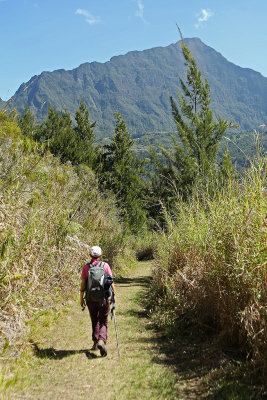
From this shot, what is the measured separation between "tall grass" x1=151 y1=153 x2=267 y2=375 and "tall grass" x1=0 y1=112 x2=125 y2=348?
104 inches

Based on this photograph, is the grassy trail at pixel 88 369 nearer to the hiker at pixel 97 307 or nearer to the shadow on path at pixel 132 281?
the hiker at pixel 97 307

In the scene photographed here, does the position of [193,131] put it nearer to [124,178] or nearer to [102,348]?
[124,178]

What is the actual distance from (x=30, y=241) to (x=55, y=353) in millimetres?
1817

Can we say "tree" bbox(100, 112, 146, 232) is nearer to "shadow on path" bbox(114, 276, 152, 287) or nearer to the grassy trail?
"shadow on path" bbox(114, 276, 152, 287)

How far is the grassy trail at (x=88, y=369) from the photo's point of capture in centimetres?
366

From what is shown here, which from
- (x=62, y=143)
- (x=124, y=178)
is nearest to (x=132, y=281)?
(x=124, y=178)

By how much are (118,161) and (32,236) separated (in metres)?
17.9

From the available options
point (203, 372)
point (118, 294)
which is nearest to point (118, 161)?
point (118, 294)

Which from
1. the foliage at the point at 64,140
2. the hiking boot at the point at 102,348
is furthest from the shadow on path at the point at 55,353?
the foliage at the point at 64,140

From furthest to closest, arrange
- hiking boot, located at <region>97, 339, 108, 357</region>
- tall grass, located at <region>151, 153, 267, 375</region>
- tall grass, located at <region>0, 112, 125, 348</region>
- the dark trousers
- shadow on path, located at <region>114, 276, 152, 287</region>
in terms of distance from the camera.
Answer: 1. shadow on path, located at <region>114, 276, 152, 287</region>
2. the dark trousers
3. hiking boot, located at <region>97, 339, 108, 357</region>
4. tall grass, located at <region>0, 112, 125, 348</region>
5. tall grass, located at <region>151, 153, 267, 375</region>

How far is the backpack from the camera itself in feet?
16.1

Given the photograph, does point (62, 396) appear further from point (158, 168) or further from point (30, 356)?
point (158, 168)

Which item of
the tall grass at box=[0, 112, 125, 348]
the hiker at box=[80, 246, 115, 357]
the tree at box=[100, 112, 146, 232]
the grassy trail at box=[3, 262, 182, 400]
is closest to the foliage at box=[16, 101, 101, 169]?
the tree at box=[100, 112, 146, 232]

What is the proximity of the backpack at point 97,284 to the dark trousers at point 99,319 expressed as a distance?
208 millimetres
